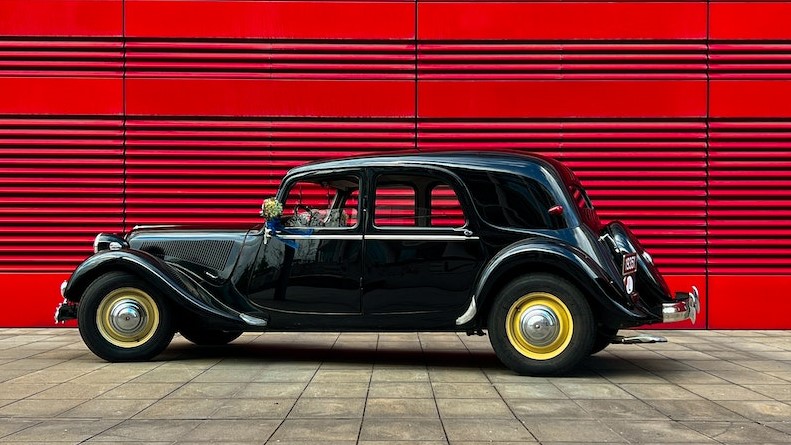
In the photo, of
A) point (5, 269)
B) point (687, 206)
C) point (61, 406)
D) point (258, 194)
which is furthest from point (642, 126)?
point (5, 269)

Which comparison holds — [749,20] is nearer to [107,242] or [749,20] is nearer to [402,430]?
[402,430]

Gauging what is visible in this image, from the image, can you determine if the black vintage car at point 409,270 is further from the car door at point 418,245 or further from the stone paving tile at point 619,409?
the stone paving tile at point 619,409

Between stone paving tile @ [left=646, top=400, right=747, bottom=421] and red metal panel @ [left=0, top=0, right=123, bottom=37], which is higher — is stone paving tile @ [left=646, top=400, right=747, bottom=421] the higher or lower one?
the lower one

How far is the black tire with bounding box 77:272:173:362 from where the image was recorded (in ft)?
19.5

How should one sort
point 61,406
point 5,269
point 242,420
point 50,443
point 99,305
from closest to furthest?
1. point 50,443
2. point 242,420
3. point 61,406
4. point 99,305
5. point 5,269

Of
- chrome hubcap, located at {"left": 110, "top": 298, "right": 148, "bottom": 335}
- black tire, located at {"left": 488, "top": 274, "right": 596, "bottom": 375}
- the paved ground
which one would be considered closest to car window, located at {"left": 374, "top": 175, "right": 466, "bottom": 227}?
black tire, located at {"left": 488, "top": 274, "right": 596, "bottom": 375}

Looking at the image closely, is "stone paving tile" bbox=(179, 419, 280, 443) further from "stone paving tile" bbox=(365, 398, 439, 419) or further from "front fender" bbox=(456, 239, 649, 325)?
"front fender" bbox=(456, 239, 649, 325)

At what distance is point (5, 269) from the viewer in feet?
28.3

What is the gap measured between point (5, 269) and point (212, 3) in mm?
4241

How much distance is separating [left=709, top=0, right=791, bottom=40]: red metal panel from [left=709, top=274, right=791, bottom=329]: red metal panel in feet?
9.93

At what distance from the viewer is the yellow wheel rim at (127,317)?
5969mm

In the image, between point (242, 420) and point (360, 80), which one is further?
point (360, 80)

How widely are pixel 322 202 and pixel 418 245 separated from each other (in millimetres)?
1008

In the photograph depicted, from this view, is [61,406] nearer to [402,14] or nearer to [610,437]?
[610,437]
